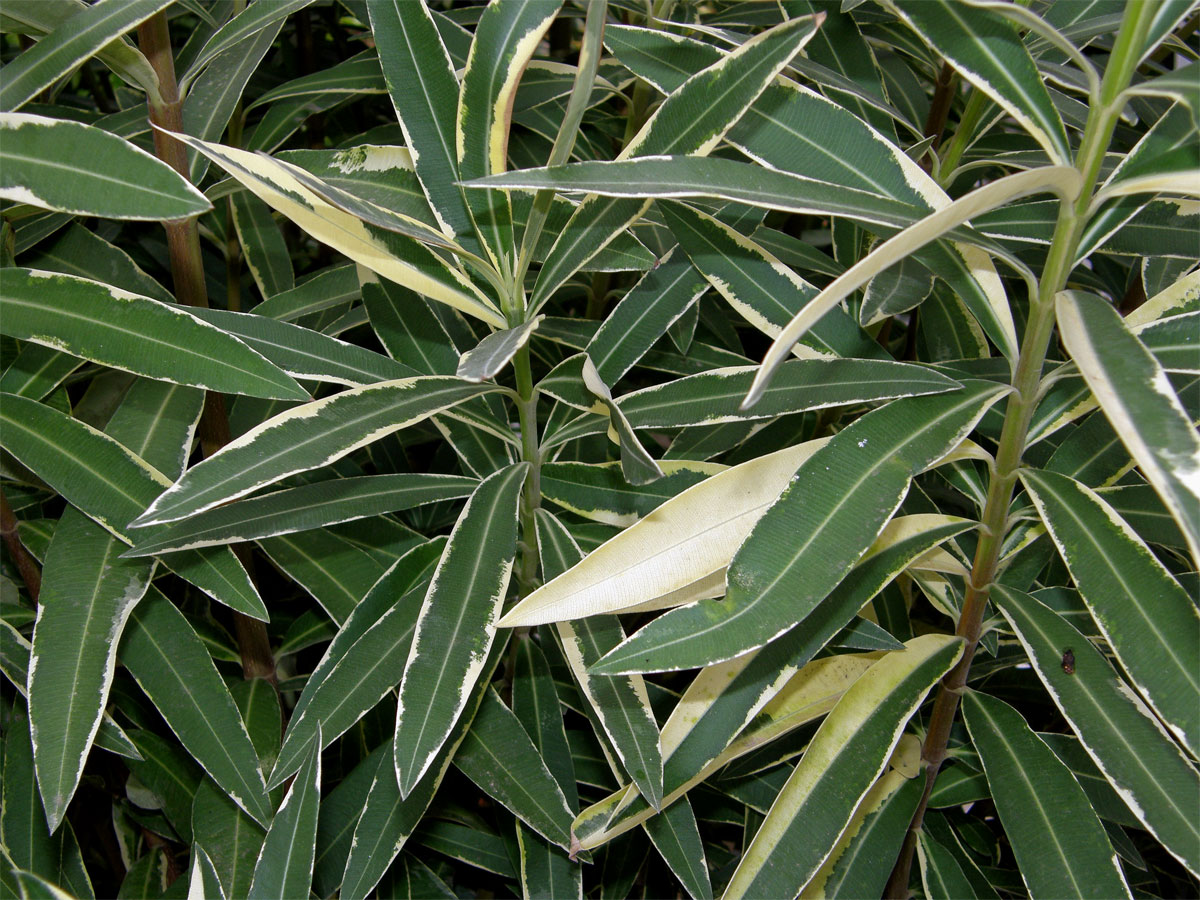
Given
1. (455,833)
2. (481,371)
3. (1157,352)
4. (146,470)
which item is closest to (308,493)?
(146,470)

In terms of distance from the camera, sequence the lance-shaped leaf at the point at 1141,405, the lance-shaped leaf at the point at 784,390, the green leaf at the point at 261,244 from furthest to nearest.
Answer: the green leaf at the point at 261,244 < the lance-shaped leaf at the point at 784,390 < the lance-shaped leaf at the point at 1141,405

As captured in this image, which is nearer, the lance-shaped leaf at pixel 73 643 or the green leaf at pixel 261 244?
the lance-shaped leaf at pixel 73 643

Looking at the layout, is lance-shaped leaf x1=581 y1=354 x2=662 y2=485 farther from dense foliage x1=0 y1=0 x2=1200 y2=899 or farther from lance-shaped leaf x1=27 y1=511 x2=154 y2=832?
lance-shaped leaf x1=27 y1=511 x2=154 y2=832

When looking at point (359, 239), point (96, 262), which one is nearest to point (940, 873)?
point (359, 239)

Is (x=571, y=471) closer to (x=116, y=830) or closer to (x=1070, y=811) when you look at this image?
(x=1070, y=811)

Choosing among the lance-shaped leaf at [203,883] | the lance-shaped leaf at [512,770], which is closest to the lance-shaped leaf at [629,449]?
the lance-shaped leaf at [512,770]

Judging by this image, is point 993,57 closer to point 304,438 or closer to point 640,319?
point 640,319

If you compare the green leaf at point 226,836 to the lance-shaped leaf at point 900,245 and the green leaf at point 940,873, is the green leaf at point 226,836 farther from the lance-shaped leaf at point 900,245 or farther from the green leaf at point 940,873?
the lance-shaped leaf at point 900,245

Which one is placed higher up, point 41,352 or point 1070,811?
point 41,352
